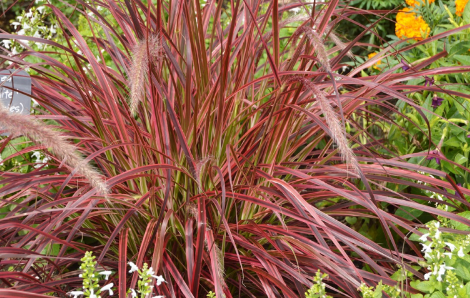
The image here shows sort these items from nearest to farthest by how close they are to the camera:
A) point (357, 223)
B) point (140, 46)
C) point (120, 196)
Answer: point (140, 46)
point (120, 196)
point (357, 223)

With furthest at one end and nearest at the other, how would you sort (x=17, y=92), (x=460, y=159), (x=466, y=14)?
(x=466, y=14) → (x=460, y=159) → (x=17, y=92)

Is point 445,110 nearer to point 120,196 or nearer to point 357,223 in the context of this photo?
point 357,223

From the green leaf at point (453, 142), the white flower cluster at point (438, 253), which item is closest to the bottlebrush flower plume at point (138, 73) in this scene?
the white flower cluster at point (438, 253)

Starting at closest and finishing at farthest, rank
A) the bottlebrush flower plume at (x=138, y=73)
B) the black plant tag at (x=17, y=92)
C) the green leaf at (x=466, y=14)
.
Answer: the bottlebrush flower plume at (x=138, y=73) < the black plant tag at (x=17, y=92) < the green leaf at (x=466, y=14)

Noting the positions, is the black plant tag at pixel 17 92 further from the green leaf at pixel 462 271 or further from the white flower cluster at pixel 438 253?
the green leaf at pixel 462 271

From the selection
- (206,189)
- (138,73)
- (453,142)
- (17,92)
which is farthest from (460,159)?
(17,92)

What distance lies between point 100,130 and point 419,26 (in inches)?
69.5

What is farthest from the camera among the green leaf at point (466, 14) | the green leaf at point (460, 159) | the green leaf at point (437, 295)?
the green leaf at point (466, 14)

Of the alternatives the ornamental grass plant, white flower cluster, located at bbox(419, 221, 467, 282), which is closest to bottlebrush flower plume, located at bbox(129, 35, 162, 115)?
the ornamental grass plant

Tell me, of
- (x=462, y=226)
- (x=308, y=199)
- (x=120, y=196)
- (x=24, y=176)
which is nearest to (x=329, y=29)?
(x=308, y=199)

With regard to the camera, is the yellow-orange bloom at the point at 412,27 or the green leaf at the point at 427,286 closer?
the green leaf at the point at 427,286

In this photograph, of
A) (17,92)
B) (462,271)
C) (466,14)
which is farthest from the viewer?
(466,14)

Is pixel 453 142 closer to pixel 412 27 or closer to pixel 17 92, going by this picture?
pixel 412 27

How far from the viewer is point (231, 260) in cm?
187
